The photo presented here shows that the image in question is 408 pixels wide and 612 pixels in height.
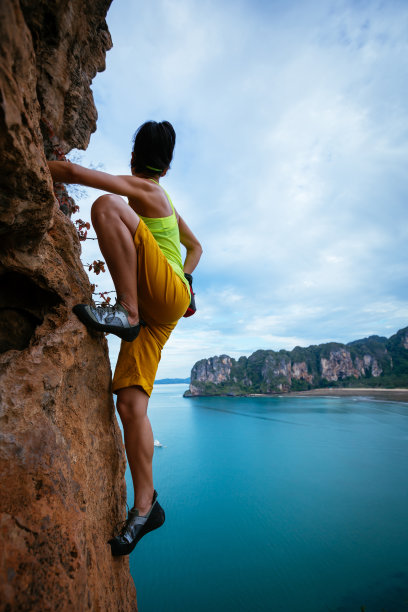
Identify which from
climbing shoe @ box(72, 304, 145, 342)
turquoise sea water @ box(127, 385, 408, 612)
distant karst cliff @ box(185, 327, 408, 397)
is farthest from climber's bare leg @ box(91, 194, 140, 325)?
distant karst cliff @ box(185, 327, 408, 397)

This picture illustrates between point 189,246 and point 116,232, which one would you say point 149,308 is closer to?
point 116,232

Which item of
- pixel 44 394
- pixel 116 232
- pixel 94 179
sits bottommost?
pixel 44 394

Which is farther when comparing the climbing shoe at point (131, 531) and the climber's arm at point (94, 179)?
the climbing shoe at point (131, 531)

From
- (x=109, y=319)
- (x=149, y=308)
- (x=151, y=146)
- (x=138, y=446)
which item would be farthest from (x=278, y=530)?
(x=151, y=146)

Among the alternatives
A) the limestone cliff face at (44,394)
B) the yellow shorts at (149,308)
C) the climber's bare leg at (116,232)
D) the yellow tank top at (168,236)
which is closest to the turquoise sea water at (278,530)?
the limestone cliff face at (44,394)

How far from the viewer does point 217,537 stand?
13.9 meters

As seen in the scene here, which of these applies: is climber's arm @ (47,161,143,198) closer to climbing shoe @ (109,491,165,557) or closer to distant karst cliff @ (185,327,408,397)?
climbing shoe @ (109,491,165,557)

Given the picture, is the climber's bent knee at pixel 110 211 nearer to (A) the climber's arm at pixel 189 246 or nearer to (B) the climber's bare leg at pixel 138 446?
(A) the climber's arm at pixel 189 246

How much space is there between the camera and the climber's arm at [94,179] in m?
1.66

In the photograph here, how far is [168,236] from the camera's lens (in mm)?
2197

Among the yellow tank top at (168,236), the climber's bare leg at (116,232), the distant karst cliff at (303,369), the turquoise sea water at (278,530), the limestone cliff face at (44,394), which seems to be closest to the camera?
the limestone cliff face at (44,394)

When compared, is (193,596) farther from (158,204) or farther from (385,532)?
(158,204)

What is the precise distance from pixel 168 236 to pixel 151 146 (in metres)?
0.72

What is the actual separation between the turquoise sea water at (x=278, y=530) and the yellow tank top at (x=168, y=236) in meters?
12.9
